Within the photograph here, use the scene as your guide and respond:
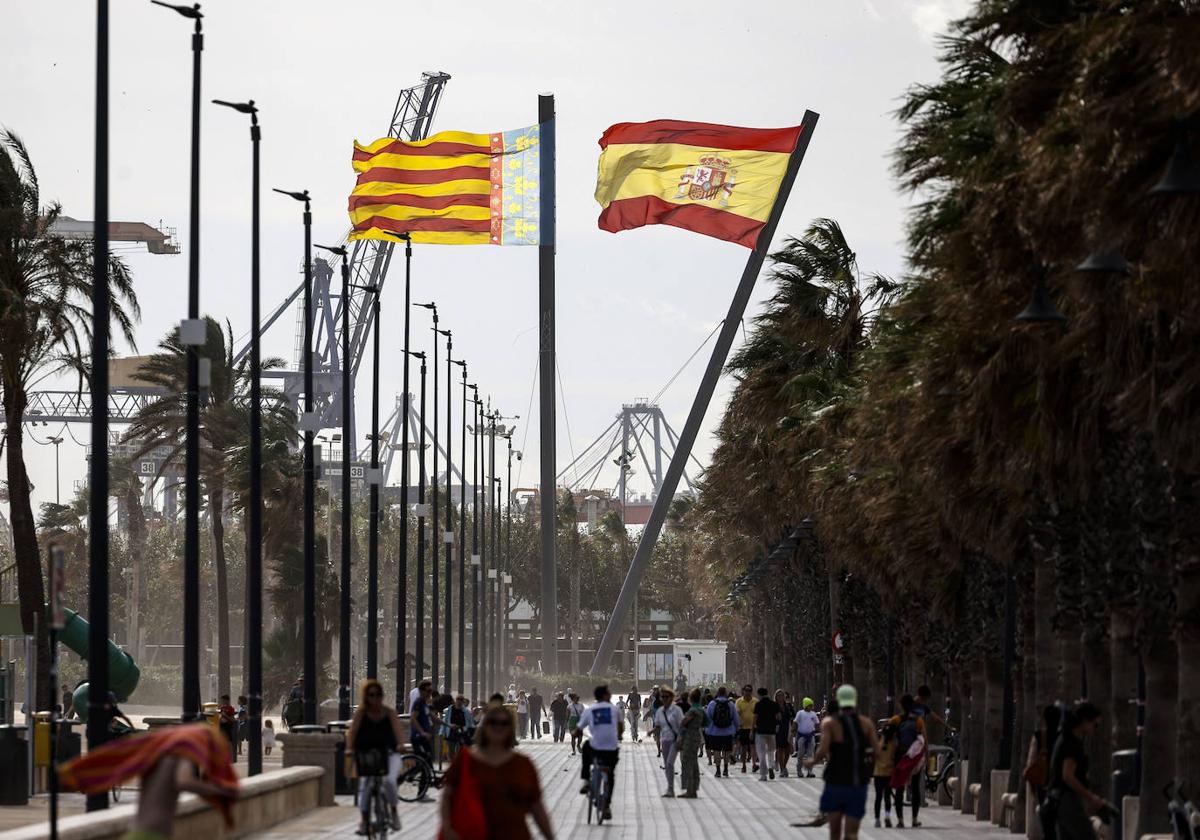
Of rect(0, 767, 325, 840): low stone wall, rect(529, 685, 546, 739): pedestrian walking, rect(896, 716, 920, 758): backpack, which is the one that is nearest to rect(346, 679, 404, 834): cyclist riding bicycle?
rect(0, 767, 325, 840): low stone wall

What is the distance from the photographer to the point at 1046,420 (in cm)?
2206

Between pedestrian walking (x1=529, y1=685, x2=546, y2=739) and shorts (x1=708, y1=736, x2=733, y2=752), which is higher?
shorts (x1=708, y1=736, x2=733, y2=752)

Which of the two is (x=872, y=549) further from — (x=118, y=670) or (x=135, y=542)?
(x=135, y=542)

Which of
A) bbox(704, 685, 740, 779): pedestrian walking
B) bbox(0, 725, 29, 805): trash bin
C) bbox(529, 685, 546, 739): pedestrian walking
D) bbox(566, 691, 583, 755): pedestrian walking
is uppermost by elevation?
bbox(0, 725, 29, 805): trash bin

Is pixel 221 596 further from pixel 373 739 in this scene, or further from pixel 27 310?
pixel 373 739

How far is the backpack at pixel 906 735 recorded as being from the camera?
28.2m

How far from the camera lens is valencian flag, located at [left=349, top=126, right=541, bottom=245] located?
187 feet

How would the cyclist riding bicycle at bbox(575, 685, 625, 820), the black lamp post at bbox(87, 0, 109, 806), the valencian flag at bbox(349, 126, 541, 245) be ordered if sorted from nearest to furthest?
1. the black lamp post at bbox(87, 0, 109, 806)
2. the cyclist riding bicycle at bbox(575, 685, 625, 820)
3. the valencian flag at bbox(349, 126, 541, 245)

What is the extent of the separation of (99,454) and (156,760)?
10016mm

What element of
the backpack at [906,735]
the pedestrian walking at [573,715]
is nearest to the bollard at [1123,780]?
the backpack at [906,735]

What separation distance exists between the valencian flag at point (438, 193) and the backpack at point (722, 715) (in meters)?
15.8

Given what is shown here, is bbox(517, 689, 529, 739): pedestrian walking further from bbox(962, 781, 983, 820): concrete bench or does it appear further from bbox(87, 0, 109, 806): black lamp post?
bbox(87, 0, 109, 806): black lamp post

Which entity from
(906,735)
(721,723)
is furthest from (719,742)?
(906,735)

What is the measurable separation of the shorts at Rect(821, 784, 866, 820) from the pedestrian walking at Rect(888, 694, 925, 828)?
9.82 meters
